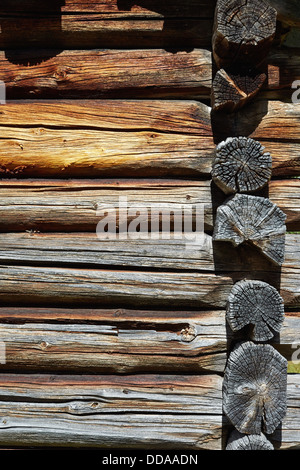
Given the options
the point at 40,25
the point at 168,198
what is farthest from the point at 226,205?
the point at 40,25

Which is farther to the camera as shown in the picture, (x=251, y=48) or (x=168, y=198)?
(x=168, y=198)

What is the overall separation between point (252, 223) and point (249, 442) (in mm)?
1065

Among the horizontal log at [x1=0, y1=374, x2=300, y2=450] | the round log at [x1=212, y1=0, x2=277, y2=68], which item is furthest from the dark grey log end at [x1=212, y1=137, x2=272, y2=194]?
the horizontal log at [x1=0, y1=374, x2=300, y2=450]

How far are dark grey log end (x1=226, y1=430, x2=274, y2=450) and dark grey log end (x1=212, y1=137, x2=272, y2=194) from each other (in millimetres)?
1205

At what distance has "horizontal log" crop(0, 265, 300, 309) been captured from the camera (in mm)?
2080

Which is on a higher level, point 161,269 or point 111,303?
point 161,269

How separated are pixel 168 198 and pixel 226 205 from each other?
0.30 meters

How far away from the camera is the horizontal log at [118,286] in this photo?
81.9 inches

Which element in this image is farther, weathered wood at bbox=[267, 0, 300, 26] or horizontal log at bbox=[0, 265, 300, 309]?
horizontal log at bbox=[0, 265, 300, 309]

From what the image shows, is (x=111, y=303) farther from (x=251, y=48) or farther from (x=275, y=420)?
(x=251, y=48)

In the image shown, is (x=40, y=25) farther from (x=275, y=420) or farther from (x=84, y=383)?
(x=275, y=420)

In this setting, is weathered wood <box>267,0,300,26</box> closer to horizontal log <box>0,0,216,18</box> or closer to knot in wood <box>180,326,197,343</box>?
horizontal log <box>0,0,216,18</box>
